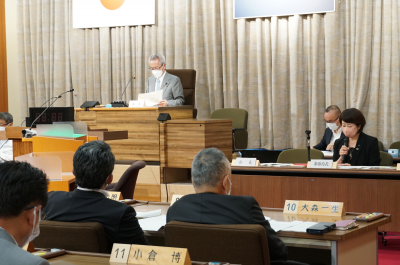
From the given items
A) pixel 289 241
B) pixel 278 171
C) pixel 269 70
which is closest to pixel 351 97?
pixel 269 70

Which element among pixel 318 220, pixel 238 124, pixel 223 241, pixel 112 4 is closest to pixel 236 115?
pixel 238 124

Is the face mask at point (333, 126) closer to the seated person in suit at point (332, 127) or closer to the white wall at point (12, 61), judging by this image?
the seated person in suit at point (332, 127)

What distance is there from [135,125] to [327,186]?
2.37 meters

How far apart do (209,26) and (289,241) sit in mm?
6149

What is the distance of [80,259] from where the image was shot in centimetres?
181

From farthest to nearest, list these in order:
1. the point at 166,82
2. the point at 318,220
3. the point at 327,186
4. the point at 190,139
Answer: the point at 166,82 < the point at 190,139 < the point at 327,186 < the point at 318,220

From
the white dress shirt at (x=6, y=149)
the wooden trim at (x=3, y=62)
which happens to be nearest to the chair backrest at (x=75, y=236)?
the white dress shirt at (x=6, y=149)

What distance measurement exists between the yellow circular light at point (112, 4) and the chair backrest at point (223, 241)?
22.9ft

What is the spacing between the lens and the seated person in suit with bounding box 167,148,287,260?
80.6 inches

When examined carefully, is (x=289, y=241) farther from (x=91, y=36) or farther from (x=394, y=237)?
(x=91, y=36)

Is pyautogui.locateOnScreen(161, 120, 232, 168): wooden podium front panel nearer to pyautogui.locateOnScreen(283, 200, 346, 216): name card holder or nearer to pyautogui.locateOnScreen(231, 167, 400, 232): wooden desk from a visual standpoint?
pyautogui.locateOnScreen(231, 167, 400, 232): wooden desk

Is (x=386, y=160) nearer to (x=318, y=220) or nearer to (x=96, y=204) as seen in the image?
(x=318, y=220)

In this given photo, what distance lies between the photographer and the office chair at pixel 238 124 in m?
6.60

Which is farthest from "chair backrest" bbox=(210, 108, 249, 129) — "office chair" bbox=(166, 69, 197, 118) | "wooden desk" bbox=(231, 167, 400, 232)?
"wooden desk" bbox=(231, 167, 400, 232)
